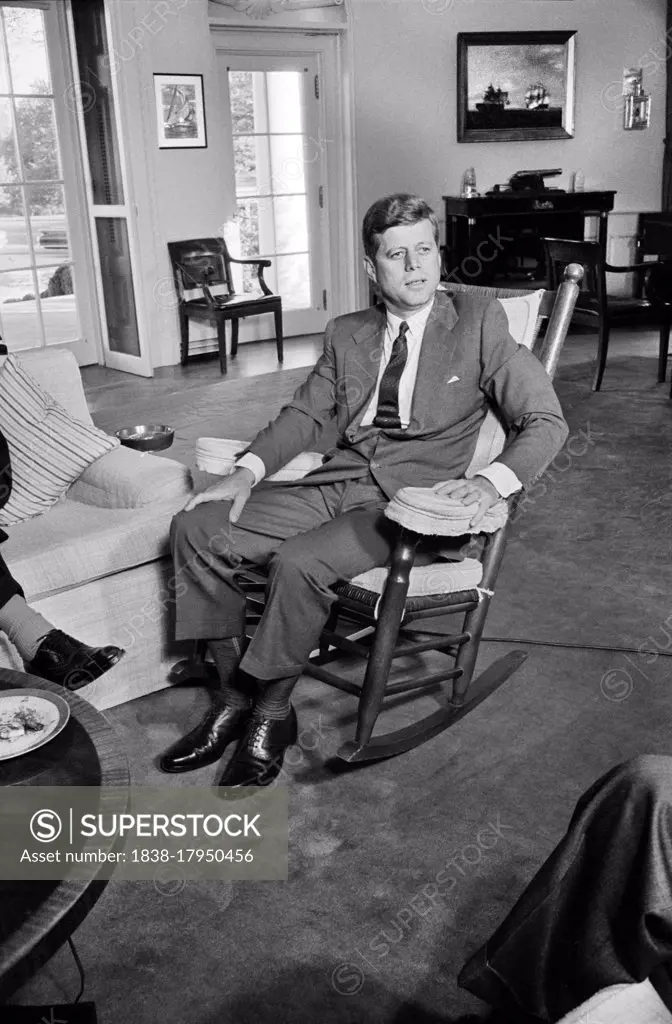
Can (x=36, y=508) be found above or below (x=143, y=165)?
below

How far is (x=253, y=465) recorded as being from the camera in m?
2.45

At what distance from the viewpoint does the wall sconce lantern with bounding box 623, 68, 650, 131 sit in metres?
8.22

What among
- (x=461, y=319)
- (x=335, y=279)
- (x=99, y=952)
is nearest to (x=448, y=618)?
(x=461, y=319)

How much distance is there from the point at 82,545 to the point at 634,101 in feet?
24.5

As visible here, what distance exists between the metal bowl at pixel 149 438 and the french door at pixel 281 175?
3.97 metres

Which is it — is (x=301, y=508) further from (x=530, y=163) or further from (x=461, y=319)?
(x=530, y=163)

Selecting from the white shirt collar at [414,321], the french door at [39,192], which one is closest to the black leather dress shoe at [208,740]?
the white shirt collar at [414,321]

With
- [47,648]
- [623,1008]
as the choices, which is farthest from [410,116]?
[623,1008]

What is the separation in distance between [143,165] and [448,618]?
4.50 meters

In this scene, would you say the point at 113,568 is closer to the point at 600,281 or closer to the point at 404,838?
the point at 404,838

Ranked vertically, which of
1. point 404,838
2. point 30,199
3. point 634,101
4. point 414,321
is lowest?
point 404,838

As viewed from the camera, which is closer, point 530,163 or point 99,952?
point 99,952

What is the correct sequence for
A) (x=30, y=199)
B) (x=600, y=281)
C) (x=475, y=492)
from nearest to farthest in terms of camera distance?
(x=475, y=492)
(x=600, y=281)
(x=30, y=199)

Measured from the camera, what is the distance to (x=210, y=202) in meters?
7.00
